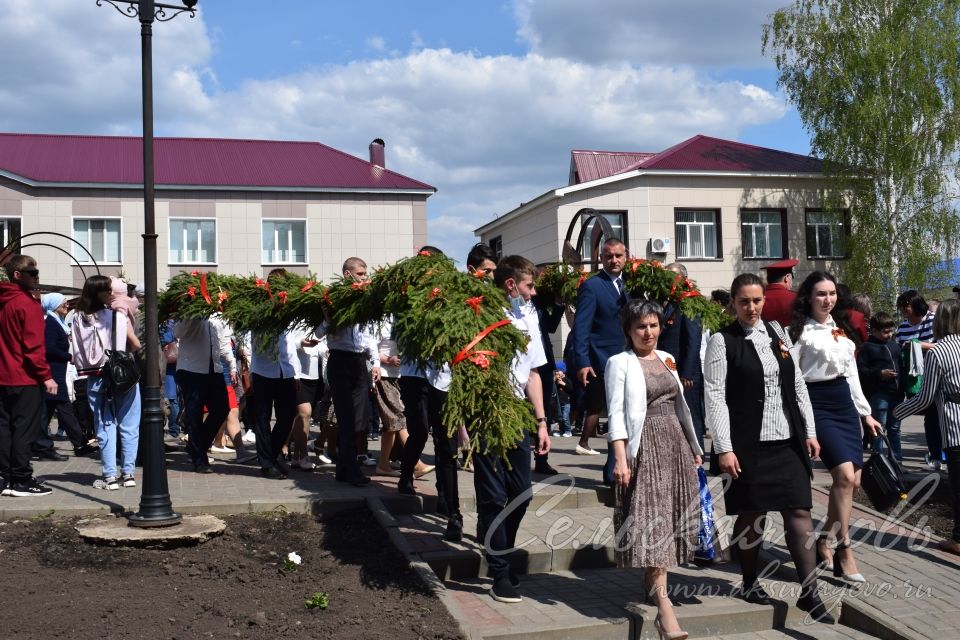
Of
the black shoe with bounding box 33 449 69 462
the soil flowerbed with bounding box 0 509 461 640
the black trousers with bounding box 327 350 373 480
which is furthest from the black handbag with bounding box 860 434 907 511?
the black shoe with bounding box 33 449 69 462

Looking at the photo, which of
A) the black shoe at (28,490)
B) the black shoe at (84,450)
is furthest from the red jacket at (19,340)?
the black shoe at (84,450)

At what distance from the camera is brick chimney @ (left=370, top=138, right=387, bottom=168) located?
3709cm

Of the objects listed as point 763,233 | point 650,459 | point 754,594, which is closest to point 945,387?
point 754,594

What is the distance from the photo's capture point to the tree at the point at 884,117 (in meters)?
30.5

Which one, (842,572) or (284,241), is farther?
(284,241)

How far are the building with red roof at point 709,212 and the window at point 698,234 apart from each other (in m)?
0.04

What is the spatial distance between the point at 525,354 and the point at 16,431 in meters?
4.69

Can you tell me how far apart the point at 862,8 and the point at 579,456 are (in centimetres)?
2709

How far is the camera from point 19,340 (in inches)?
311

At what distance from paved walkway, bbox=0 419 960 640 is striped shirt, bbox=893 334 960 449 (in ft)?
3.28

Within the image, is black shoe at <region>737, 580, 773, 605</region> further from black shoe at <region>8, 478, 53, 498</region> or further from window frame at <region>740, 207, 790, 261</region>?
window frame at <region>740, 207, 790, 261</region>

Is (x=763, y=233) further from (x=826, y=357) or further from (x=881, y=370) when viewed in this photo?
(x=826, y=357)

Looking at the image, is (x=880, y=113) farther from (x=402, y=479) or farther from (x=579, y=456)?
(x=402, y=479)

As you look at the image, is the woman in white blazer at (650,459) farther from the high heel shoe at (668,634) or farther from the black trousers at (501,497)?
the black trousers at (501,497)
